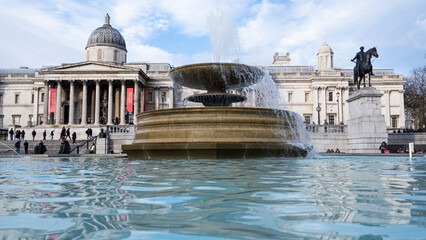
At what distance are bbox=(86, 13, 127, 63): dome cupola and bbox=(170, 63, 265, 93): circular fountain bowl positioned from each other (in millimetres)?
45518

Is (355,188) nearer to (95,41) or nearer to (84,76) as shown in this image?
(84,76)

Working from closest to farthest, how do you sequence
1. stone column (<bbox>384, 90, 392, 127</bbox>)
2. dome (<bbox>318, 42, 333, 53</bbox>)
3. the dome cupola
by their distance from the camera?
1. the dome cupola
2. stone column (<bbox>384, 90, 392, 127</bbox>)
3. dome (<bbox>318, 42, 333, 53</bbox>)

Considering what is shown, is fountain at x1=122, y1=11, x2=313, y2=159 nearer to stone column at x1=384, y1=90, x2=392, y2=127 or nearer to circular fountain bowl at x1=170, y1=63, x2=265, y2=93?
circular fountain bowl at x1=170, y1=63, x2=265, y2=93

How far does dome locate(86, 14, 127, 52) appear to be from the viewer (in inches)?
2253

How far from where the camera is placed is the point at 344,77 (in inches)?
2226

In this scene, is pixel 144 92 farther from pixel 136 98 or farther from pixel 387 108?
pixel 387 108

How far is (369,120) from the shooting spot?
19984mm

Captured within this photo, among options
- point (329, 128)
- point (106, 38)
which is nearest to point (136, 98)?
point (106, 38)

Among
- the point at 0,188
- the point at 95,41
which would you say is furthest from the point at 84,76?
the point at 0,188

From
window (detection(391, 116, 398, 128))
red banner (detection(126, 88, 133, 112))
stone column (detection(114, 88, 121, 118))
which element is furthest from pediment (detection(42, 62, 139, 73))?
window (detection(391, 116, 398, 128))

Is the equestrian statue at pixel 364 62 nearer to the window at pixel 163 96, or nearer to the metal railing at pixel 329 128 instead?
the metal railing at pixel 329 128

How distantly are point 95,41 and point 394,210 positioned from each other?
59.8 meters

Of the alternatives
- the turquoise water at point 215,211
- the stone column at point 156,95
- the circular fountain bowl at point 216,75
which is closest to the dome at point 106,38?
the stone column at point 156,95

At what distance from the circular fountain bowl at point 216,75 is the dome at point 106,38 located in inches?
1821
